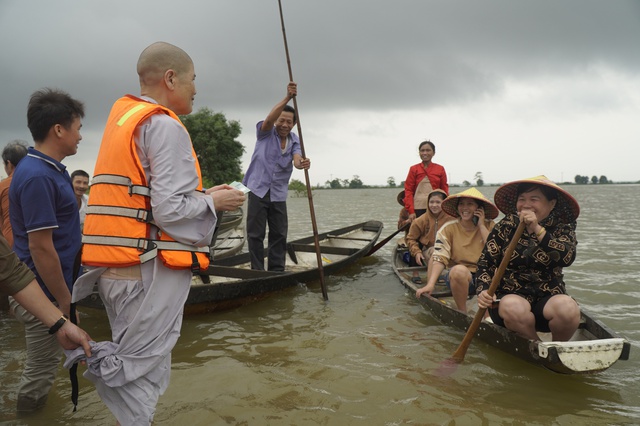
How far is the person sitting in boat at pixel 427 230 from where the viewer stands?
6.75 m

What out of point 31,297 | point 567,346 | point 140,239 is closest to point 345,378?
point 567,346

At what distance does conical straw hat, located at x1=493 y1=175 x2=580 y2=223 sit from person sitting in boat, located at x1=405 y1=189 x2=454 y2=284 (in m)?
2.53

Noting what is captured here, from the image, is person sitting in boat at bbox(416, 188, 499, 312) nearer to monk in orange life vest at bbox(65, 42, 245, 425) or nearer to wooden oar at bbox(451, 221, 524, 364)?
wooden oar at bbox(451, 221, 524, 364)

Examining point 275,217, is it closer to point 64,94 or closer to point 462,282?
point 462,282

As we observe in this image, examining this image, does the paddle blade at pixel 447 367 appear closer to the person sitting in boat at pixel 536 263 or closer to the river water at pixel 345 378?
the river water at pixel 345 378

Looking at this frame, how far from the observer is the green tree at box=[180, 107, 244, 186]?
32.0 meters

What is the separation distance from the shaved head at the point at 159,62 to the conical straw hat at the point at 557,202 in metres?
2.77

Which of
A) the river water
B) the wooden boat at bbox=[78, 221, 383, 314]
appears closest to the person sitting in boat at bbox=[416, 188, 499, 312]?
the river water

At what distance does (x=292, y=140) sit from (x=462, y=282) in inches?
132

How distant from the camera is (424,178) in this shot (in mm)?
8516

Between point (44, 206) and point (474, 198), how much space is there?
428 centimetres

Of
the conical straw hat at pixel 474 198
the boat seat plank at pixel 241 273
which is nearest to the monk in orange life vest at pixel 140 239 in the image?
the conical straw hat at pixel 474 198

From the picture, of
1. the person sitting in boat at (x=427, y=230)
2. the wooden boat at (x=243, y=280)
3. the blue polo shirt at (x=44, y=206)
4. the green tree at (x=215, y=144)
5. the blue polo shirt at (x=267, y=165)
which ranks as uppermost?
the green tree at (x=215, y=144)

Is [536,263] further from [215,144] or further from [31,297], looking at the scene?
[215,144]
